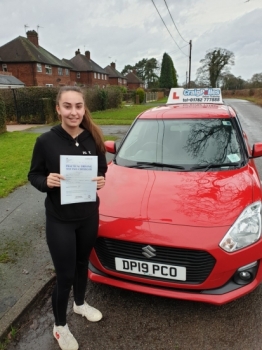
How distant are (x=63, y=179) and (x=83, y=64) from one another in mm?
55242

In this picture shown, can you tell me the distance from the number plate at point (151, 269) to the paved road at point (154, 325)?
0.46m

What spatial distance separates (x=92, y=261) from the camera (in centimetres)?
256

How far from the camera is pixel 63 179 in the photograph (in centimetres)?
187

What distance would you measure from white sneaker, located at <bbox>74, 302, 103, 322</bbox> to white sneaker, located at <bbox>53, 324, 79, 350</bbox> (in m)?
0.26

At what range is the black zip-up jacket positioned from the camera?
6.23 ft

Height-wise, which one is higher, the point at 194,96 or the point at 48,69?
the point at 48,69

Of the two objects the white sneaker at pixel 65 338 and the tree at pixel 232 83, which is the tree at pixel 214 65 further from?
the white sneaker at pixel 65 338

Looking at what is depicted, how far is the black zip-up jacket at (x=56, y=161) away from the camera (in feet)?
6.23

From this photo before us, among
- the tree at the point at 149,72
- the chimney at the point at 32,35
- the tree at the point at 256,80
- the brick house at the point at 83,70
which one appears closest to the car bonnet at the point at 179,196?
the chimney at the point at 32,35

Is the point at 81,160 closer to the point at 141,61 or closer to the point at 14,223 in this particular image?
the point at 14,223

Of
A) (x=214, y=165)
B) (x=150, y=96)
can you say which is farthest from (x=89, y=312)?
(x=150, y=96)

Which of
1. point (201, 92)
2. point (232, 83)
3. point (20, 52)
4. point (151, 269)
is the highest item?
point (20, 52)

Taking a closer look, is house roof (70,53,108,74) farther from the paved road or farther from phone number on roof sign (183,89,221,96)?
the paved road

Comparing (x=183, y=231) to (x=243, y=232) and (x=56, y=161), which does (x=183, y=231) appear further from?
(x=56, y=161)
